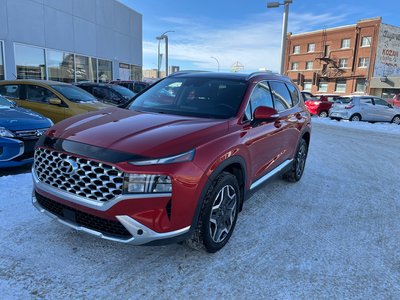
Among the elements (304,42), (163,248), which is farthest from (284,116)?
(304,42)

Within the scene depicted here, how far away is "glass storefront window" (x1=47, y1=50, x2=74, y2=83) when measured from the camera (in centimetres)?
1814

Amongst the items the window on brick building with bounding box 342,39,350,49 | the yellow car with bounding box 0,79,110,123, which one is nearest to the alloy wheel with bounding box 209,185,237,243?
the yellow car with bounding box 0,79,110,123

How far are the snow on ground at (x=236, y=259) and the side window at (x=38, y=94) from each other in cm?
392

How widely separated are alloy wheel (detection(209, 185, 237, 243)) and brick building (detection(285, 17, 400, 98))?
Result: 42.2 meters

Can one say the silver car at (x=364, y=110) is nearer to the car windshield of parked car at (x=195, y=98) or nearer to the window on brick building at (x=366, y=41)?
the car windshield of parked car at (x=195, y=98)

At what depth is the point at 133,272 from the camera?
9.06 ft

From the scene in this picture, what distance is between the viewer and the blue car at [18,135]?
16.1ft

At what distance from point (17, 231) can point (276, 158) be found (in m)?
3.21

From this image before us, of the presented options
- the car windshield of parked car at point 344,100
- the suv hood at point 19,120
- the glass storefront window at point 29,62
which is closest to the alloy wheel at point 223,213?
the suv hood at point 19,120

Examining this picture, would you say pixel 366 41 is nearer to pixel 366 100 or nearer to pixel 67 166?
pixel 366 100

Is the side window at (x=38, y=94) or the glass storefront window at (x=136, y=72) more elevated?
the glass storefront window at (x=136, y=72)

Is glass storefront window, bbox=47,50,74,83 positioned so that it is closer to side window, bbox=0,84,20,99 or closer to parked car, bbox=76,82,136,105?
parked car, bbox=76,82,136,105

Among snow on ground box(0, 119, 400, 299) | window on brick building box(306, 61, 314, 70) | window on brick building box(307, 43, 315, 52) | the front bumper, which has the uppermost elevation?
window on brick building box(307, 43, 315, 52)

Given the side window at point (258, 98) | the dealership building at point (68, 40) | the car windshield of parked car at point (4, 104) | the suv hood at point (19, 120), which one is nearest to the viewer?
the side window at point (258, 98)
